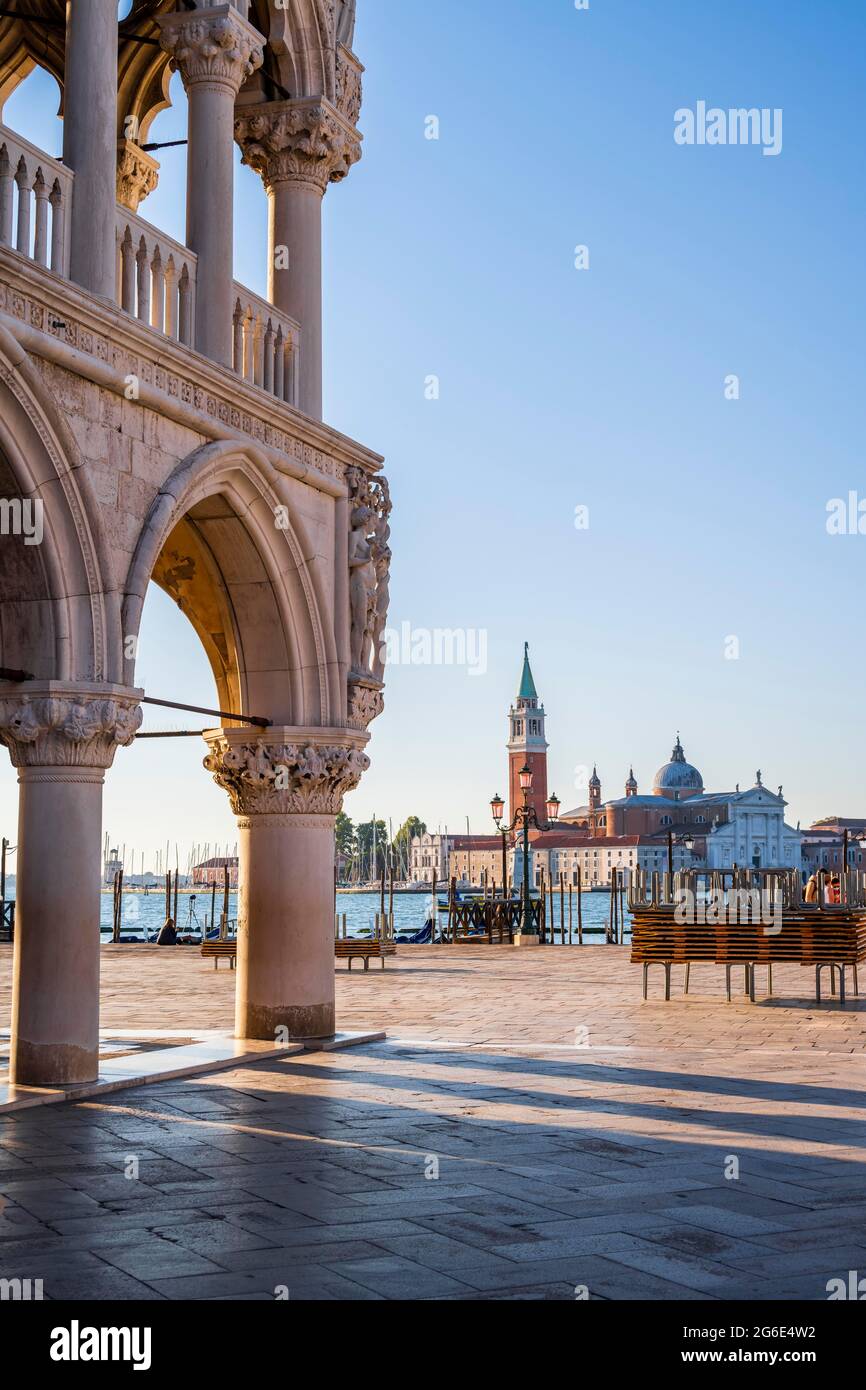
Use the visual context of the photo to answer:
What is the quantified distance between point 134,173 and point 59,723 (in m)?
5.47

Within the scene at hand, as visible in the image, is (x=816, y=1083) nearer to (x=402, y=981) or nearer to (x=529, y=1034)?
(x=529, y=1034)

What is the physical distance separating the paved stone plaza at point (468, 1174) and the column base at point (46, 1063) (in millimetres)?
289

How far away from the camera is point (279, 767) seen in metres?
10.5

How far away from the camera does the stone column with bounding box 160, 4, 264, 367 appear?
9.79 metres

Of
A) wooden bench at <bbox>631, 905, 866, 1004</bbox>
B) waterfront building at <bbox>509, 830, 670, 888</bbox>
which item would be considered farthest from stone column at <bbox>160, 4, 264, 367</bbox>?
waterfront building at <bbox>509, 830, 670, 888</bbox>

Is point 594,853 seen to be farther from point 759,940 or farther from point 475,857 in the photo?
point 759,940

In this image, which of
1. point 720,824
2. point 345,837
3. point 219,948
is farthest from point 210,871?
point 219,948

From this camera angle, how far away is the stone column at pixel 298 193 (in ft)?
36.7

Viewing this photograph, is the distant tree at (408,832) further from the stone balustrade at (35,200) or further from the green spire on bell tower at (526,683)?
the stone balustrade at (35,200)

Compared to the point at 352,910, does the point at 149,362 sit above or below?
above

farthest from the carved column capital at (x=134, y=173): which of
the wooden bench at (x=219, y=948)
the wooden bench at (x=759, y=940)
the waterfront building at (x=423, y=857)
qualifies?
the waterfront building at (x=423, y=857)

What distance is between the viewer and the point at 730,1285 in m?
4.48

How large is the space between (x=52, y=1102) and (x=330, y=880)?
3226 millimetres
